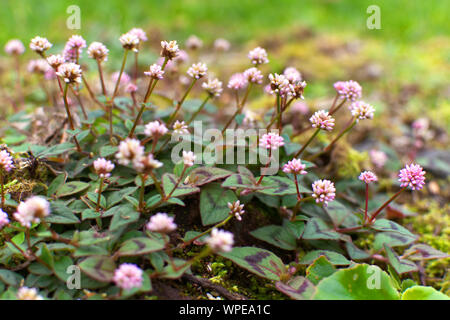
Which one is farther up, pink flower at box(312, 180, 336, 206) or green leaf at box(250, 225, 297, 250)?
pink flower at box(312, 180, 336, 206)

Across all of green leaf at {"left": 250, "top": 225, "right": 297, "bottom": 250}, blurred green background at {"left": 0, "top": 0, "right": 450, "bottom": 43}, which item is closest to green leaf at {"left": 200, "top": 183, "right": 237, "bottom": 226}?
green leaf at {"left": 250, "top": 225, "right": 297, "bottom": 250}

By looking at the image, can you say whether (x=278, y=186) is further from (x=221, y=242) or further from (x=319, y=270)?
(x=221, y=242)

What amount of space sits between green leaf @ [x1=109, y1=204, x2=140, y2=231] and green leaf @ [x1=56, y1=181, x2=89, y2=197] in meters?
0.28

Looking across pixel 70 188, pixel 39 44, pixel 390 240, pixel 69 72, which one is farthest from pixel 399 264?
pixel 39 44

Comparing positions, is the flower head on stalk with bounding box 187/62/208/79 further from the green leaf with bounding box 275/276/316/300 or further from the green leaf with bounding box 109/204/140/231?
the green leaf with bounding box 275/276/316/300

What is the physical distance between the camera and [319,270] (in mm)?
1772

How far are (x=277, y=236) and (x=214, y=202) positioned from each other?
0.39 m

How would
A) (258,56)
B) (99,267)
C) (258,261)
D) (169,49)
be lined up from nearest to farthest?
(99,267) < (258,261) < (169,49) < (258,56)

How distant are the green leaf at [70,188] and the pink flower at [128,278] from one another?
2.03 ft

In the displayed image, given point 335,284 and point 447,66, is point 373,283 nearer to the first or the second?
point 335,284

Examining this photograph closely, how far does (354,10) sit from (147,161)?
5.99 m

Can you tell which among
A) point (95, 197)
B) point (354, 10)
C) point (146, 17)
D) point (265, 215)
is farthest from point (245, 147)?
point (354, 10)

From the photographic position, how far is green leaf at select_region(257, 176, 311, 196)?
6.00 ft

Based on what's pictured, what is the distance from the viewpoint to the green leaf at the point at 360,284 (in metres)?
1.63
